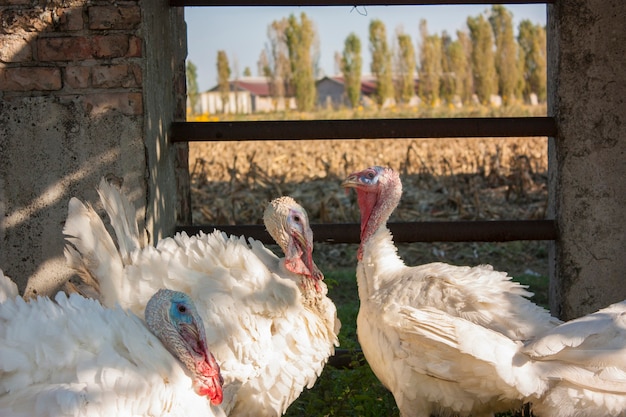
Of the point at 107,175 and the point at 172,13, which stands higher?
the point at 172,13

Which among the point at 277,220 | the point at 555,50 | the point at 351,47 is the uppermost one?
the point at 351,47

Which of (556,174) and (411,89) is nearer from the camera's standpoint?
(556,174)

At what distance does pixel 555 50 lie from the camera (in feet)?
15.0

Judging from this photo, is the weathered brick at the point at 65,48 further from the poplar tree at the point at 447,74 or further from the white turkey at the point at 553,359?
the poplar tree at the point at 447,74

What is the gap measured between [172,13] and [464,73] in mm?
36005

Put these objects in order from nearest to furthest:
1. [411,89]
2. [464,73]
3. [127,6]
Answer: [127,6], [464,73], [411,89]

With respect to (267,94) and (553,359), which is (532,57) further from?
(553,359)

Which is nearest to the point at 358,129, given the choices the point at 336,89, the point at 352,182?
the point at 352,182

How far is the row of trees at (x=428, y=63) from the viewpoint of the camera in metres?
38.5

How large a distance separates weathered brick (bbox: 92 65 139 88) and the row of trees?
1291 inches

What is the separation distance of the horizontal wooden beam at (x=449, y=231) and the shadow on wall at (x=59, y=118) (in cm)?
80

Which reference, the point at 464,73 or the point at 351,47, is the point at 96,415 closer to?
the point at 464,73

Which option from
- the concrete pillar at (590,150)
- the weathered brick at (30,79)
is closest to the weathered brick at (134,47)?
the weathered brick at (30,79)

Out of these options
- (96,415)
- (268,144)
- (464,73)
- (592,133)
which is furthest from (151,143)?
(464,73)
